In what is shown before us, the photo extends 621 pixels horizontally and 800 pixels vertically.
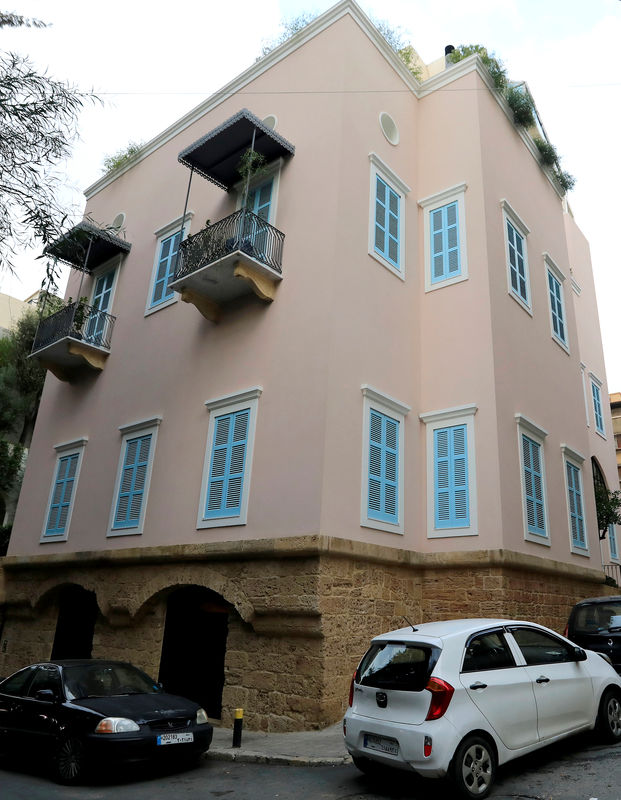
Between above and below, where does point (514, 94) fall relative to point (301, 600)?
above

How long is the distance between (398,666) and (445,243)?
→ 31.6 ft

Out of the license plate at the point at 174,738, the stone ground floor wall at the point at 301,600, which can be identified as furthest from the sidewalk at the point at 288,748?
the license plate at the point at 174,738

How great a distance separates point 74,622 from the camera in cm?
1450

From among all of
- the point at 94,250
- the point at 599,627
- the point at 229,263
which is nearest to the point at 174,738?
the point at 599,627

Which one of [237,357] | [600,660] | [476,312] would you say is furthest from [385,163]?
[600,660]

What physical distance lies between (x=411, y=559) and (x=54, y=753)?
6.21 metres

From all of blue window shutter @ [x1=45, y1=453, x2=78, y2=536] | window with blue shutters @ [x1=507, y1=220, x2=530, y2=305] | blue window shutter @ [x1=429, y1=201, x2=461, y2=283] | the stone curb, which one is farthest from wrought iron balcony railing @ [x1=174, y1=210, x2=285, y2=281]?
the stone curb

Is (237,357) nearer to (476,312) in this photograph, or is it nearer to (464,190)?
(476,312)

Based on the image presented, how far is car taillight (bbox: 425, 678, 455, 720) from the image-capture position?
5727 millimetres

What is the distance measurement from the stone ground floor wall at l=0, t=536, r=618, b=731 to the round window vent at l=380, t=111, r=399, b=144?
28.7ft

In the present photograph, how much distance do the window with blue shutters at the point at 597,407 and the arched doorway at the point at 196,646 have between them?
47.8 feet

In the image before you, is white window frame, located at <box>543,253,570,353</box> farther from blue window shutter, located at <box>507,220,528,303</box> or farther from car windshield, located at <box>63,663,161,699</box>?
car windshield, located at <box>63,663,161,699</box>

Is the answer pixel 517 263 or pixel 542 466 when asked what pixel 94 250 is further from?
pixel 542 466

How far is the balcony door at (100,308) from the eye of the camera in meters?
16.2
